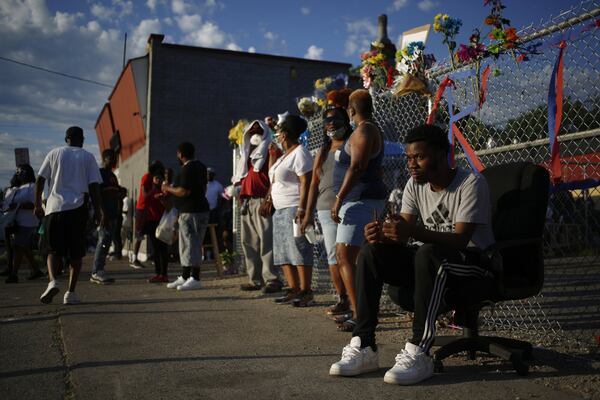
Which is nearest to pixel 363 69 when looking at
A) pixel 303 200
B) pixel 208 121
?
pixel 303 200

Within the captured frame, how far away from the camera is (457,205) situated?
3.20 meters

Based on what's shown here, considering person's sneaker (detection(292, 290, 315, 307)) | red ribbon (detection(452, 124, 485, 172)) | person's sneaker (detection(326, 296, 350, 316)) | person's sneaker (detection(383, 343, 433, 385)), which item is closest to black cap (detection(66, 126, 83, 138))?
person's sneaker (detection(292, 290, 315, 307))

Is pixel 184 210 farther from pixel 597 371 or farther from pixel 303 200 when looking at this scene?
pixel 597 371

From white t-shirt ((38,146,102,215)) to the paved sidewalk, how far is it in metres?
1.17

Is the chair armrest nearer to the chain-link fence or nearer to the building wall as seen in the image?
the chain-link fence

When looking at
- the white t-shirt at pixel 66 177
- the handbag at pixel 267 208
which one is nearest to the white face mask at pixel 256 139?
the handbag at pixel 267 208

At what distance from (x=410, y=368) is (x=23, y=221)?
8.01m

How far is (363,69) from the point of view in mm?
5973

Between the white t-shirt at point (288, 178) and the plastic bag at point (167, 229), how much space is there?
2.37 metres

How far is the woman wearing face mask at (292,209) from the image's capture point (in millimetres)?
5656

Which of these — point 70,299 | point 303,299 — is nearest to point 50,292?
point 70,299

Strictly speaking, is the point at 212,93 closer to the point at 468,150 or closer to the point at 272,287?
the point at 272,287

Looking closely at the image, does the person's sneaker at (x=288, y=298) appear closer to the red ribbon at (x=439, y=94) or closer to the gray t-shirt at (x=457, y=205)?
the red ribbon at (x=439, y=94)

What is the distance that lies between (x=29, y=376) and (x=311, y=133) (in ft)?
17.5
